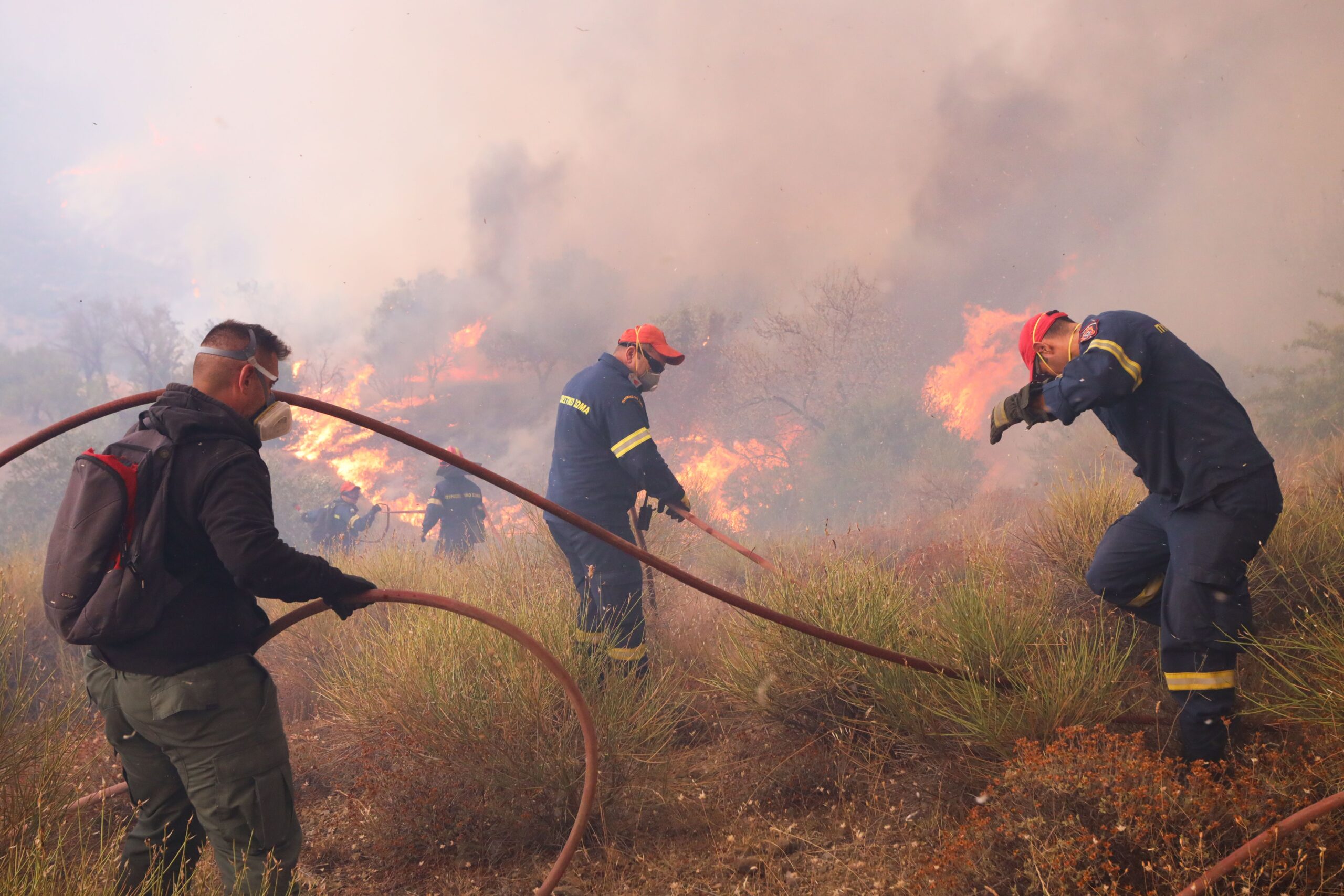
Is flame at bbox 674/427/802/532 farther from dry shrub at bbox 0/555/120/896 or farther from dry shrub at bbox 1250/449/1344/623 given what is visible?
dry shrub at bbox 0/555/120/896

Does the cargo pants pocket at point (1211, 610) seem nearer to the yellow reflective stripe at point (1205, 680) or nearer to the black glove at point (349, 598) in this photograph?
the yellow reflective stripe at point (1205, 680)

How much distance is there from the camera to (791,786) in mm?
3395

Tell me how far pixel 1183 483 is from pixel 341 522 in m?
13.1

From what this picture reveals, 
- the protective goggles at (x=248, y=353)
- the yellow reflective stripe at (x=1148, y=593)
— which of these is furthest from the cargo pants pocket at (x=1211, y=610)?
the protective goggles at (x=248, y=353)

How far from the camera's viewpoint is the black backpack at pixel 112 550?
1933 mm

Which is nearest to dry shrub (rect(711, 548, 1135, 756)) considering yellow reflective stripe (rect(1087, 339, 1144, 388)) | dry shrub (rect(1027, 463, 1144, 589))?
dry shrub (rect(1027, 463, 1144, 589))

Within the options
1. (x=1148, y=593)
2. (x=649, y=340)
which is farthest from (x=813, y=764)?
(x=649, y=340)

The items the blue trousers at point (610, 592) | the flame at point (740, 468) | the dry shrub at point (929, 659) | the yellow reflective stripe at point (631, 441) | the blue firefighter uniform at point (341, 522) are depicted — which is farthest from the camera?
the flame at point (740, 468)

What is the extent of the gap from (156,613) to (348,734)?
273 cm

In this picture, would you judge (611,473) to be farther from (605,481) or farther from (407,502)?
(407,502)

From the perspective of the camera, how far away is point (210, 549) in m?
2.10

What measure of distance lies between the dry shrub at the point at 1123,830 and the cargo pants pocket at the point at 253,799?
2.07 metres

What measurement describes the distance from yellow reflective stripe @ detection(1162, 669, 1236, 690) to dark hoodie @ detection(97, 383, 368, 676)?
317cm

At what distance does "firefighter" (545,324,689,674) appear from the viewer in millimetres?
4637
